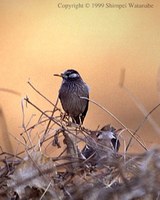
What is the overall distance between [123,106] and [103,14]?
0.48 m

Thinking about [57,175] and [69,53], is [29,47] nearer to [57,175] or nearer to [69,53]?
[69,53]

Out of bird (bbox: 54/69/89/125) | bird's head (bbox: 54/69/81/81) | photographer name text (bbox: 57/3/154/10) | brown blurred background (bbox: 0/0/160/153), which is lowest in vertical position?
bird (bbox: 54/69/89/125)

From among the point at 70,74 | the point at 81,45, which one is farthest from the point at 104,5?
the point at 70,74

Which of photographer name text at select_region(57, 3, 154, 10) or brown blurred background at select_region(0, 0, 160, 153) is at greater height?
photographer name text at select_region(57, 3, 154, 10)

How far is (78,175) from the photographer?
630 millimetres

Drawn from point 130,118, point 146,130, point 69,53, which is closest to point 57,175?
point 146,130

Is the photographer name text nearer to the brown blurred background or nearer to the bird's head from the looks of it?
the brown blurred background

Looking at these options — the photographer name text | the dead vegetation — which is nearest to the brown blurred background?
the photographer name text

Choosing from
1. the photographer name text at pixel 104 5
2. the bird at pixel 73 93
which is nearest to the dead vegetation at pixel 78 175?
the bird at pixel 73 93

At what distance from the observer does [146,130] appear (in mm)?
2229

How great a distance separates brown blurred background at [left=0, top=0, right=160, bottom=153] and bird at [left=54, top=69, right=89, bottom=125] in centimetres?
5

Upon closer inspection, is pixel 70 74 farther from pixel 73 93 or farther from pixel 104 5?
pixel 104 5

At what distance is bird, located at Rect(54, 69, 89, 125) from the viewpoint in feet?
8.73

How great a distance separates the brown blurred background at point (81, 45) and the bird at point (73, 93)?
0.05m
